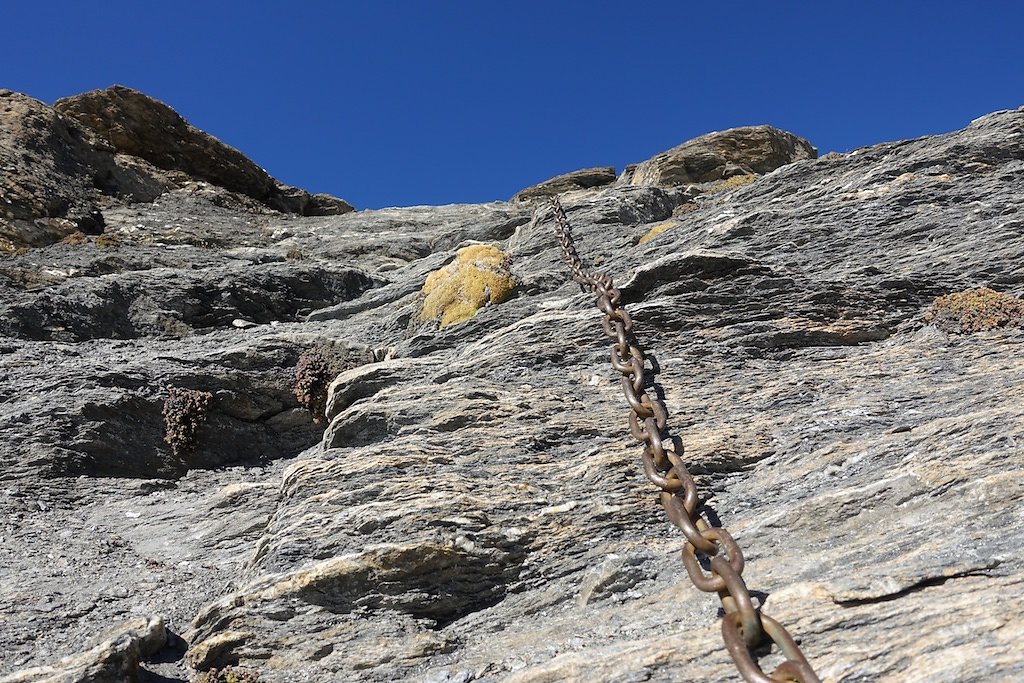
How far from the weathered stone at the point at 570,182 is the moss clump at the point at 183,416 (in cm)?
1933

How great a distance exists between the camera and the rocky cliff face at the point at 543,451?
4121 mm

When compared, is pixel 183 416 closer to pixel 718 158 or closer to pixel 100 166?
pixel 100 166

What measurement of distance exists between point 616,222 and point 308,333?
22.6 feet

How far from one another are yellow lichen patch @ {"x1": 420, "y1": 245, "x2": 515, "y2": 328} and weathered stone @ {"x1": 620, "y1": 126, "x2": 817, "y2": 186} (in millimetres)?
16993

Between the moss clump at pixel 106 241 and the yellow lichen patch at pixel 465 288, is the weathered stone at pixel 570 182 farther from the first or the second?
the yellow lichen patch at pixel 465 288

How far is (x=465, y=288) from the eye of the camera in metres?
10.9

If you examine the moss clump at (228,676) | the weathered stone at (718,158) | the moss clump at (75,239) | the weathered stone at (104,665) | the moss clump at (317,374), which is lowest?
the moss clump at (228,676)

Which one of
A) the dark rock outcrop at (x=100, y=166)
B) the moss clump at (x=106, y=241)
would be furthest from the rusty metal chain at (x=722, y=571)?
the dark rock outcrop at (x=100, y=166)

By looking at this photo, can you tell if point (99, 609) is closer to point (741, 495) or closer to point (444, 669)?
point (444, 669)

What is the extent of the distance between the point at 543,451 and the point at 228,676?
3313 mm

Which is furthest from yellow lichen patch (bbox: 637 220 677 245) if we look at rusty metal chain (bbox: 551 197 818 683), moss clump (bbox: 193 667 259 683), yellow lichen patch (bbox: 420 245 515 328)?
moss clump (bbox: 193 667 259 683)

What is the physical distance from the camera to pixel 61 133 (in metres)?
22.9

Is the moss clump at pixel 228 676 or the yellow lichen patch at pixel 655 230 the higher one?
the yellow lichen patch at pixel 655 230

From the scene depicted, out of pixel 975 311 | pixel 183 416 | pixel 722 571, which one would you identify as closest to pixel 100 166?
pixel 183 416
